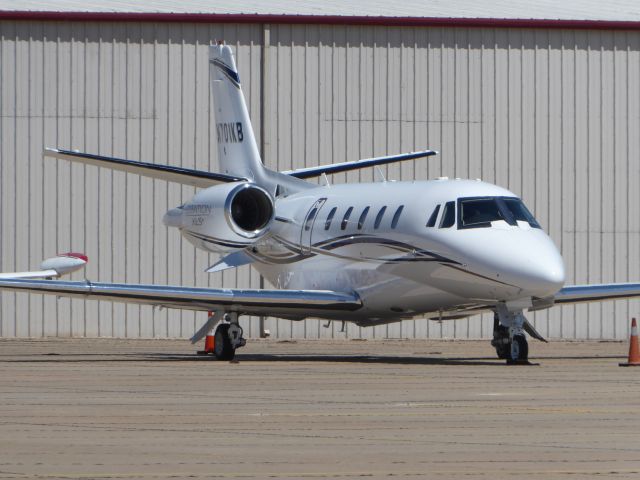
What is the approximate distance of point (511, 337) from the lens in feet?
61.3

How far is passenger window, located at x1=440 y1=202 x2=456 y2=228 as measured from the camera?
62.2 ft

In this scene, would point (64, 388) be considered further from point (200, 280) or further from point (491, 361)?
point (200, 280)

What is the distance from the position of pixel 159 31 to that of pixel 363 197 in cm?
977

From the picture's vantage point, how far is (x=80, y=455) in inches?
336

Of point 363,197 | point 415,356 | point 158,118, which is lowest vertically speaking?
point 415,356

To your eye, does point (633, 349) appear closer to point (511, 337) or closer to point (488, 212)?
point (511, 337)

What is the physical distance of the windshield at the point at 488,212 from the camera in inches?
737

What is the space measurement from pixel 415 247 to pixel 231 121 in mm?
7637

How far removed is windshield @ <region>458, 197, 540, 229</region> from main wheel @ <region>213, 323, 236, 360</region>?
3.89 m

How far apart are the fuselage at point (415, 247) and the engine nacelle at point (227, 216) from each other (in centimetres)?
16

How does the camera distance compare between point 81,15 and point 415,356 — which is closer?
point 415,356

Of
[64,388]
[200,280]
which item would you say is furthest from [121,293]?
[200,280]

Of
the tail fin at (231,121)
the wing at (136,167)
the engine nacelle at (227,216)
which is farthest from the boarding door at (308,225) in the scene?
the tail fin at (231,121)

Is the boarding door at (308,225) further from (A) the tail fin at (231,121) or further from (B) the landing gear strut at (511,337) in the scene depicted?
(B) the landing gear strut at (511,337)
